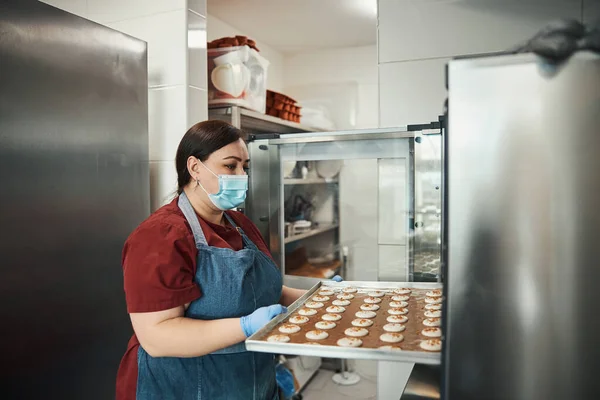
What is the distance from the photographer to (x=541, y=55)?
29.8 inches

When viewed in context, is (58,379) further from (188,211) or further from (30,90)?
(30,90)

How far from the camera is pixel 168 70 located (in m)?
2.28

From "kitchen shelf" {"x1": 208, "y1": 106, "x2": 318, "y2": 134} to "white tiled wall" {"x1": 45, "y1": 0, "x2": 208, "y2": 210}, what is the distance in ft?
0.71

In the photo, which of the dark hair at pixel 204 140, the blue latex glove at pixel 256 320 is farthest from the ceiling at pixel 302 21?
the blue latex glove at pixel 256 320

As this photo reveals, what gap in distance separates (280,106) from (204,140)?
1846 millimetres

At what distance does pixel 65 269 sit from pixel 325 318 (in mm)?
963

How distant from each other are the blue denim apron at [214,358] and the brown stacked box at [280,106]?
191 cm

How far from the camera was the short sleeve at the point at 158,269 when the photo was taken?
1236 millimetres

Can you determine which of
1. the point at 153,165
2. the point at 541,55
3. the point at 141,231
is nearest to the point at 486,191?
the point at 541,55

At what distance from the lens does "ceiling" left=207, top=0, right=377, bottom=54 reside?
3.06 m

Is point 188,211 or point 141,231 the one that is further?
point 188,211

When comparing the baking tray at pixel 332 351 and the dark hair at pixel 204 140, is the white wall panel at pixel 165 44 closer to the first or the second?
the dark hair at pixel 204 140

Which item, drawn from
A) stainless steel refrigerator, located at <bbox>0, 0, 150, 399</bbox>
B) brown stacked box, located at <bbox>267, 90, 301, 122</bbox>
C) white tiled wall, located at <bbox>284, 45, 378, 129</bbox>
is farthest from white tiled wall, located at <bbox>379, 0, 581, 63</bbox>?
white tiled wall, located at <bbox>284, 45, 378, 129</bbox>

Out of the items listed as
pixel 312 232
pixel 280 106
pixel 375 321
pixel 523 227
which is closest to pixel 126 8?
pixel 280 106
